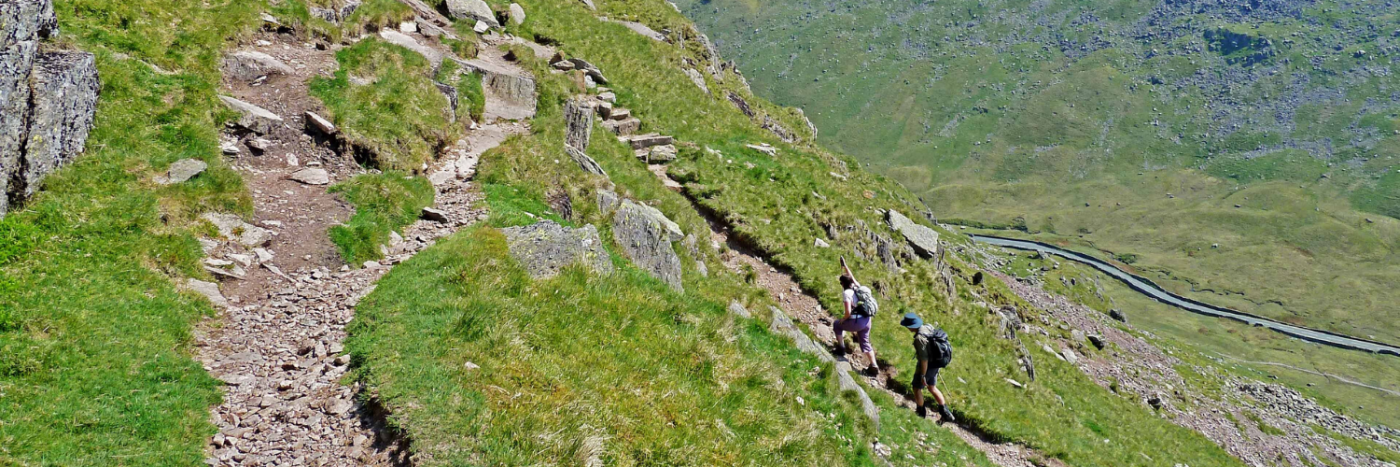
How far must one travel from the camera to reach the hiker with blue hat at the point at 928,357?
16938 mm

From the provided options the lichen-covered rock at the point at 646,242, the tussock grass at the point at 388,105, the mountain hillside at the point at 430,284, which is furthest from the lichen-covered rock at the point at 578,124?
the lichen-covered rock at the point at 646,242

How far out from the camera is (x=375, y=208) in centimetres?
1489

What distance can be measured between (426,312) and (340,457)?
2935 mm

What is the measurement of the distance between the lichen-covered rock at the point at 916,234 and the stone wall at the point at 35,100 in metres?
32.2

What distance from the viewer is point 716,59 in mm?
61344

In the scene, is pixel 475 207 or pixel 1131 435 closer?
pixel 475 207

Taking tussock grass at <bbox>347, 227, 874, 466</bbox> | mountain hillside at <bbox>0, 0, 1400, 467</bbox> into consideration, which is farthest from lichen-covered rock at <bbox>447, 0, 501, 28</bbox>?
tussock grass at <bbox>347, 227, 874, 466</bbox>

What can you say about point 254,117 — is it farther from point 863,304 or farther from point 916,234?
point 916,234

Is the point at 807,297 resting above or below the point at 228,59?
below

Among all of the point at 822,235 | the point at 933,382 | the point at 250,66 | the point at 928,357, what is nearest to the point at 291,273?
the point at 250,66

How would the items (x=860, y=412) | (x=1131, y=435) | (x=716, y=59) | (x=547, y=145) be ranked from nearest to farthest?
(x=860, y=412) → (x=547, y=145) → (x=1131, y=435) → (x=716, y=59)

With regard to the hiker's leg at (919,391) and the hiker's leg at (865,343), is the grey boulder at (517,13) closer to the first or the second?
the hiker's leg at (865,343)

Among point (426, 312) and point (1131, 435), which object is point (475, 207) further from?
point (1131, 435)

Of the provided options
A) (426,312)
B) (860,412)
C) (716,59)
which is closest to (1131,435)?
(860,412)
